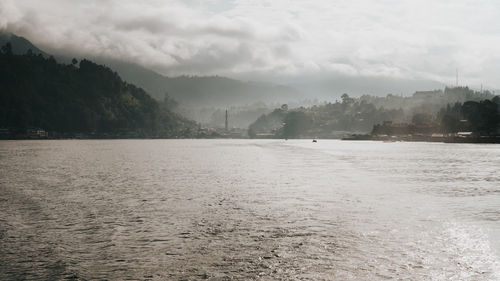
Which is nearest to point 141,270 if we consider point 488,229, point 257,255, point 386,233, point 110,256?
point 110,256

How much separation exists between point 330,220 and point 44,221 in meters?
18.0

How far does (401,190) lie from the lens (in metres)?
44.6

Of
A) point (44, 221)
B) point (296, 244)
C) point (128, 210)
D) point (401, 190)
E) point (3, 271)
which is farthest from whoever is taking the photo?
point (401, 190)

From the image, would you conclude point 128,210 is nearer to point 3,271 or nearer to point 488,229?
point 3,271

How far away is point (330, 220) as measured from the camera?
27.6 metres

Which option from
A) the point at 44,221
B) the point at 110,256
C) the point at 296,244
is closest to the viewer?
the point at 110,256

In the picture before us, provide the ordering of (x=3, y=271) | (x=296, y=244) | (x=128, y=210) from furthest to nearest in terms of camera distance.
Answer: (x=128, y=210) → (x=296, y=244) → (x=3, y=271)

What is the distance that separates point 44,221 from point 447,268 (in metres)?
23.0

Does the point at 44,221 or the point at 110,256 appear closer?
the point at 110,256

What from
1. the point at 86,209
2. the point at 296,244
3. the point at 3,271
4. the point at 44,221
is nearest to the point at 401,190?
the point at 296,244

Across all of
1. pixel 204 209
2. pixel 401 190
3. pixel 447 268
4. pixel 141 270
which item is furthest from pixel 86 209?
pixel 401 190

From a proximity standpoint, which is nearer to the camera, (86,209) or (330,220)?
(330,220)

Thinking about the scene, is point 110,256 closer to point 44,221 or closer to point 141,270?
point 141,270

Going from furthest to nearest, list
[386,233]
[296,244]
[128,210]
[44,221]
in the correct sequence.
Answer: [128,210] < [44,221] < [386,233] < [296,244]
